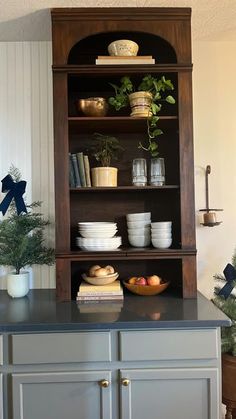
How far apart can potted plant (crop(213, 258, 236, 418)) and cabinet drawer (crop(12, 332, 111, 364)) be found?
73 centimetres

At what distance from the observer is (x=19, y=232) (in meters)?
1.95

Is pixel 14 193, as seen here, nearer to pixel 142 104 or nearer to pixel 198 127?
pixel 142 104

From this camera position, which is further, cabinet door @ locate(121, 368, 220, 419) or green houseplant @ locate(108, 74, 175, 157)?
green houseplant @ locate(108, 74, 175, 157)

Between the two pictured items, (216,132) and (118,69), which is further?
(216,132)

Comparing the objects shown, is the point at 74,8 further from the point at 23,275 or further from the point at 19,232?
the point at 23,275

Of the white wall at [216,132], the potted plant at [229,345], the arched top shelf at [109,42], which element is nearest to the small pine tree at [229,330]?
the potted plant at [229,345]

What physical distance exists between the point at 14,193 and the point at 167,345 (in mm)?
1134

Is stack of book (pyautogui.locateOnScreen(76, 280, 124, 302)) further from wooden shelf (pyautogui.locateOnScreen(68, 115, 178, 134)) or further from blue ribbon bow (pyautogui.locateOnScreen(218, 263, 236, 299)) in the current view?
wooden shelf (pyautogui.locateOnScreen(68, 115, 178, 134))

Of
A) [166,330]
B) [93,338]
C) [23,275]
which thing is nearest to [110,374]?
[93,338]

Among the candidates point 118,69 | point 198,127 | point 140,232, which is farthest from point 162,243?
point 118,69

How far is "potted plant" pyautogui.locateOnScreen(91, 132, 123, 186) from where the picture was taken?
74.0 inches

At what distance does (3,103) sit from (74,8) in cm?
71

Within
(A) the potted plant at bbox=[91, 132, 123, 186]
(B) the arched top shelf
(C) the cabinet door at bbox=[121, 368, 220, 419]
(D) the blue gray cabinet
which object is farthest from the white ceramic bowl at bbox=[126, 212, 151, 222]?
(B) the arched top shelf

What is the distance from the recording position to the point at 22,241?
74.7 inches
